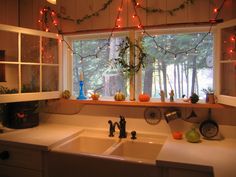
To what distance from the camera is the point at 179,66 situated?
85.7 inches

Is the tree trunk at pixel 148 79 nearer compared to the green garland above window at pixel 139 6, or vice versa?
the green garland above window at pixel 139 6

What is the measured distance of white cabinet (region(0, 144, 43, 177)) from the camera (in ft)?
5.86

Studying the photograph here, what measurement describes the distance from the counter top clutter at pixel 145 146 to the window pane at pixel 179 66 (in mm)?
480

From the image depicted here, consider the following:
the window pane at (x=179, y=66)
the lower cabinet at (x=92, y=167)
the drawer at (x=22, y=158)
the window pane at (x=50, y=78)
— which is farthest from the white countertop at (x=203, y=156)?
the window pane at (x=50, y=78)

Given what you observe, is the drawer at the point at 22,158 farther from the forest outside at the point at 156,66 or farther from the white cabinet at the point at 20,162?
the forest outside at the point at 156,66

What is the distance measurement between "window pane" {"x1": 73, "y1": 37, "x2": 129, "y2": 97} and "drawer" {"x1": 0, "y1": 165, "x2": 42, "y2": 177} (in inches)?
38.4

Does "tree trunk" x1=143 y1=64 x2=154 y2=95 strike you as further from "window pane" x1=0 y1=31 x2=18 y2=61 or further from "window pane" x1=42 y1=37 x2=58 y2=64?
"window pane" x1=0 y1=31 x2=18 y2=61

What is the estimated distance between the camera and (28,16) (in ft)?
8.50

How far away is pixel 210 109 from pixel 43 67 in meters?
1.60

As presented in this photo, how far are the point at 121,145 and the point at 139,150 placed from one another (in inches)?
6.7

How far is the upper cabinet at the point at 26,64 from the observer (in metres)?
2.10

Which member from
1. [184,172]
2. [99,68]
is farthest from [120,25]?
[184,172]

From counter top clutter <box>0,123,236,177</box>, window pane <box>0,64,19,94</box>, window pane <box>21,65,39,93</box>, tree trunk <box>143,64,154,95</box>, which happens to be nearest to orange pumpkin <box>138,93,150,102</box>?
tree trunk <box>143,64,154,95</box>

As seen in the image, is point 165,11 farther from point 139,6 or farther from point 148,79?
point 148,79
